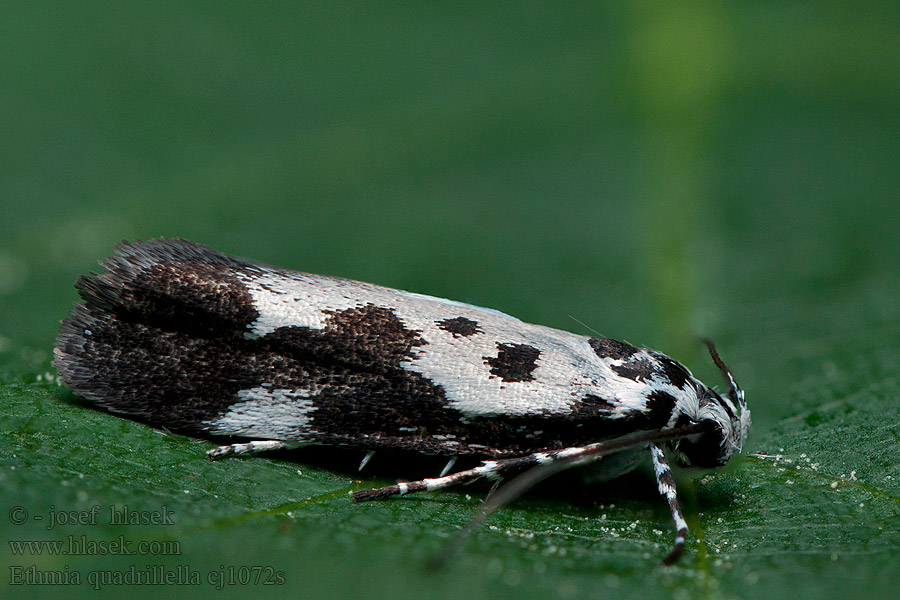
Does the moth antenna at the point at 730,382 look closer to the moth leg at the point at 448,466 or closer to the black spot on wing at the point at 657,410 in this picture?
the black spot on wing at the point at 657,410

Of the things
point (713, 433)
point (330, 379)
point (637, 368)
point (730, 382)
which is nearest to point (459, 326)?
point (330, 379)

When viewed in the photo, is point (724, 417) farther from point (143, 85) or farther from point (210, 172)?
point (143, 85)

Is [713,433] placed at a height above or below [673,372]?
below

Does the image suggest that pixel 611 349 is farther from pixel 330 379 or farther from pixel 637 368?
pixel 330 379

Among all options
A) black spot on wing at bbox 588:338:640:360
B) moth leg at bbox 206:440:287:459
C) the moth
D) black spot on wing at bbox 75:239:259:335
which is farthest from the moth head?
black spot on wing at bbox 75:239:259:335

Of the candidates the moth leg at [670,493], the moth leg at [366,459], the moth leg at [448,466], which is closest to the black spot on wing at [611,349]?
the moth leg at [670,493]

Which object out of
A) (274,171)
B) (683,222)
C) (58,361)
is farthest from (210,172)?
(683,222)
